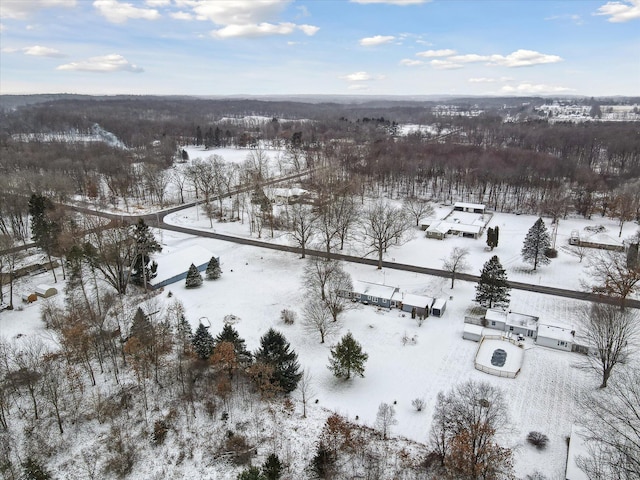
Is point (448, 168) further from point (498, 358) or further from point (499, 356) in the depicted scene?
point (498, 358)

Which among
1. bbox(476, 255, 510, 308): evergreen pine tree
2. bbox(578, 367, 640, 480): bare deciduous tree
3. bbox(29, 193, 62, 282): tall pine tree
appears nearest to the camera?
bbox(578, 367, 640, 480): bare deciduous tree

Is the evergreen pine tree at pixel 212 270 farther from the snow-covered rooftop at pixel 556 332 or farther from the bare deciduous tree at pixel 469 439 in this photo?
the snow-covered rooftop at pixel 556 332

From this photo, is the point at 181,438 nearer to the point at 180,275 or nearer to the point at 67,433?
the point at 67,433

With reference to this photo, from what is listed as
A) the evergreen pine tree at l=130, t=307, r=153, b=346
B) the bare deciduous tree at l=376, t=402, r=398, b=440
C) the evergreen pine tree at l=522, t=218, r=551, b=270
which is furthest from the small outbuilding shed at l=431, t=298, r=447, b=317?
the evergreen pine tree at l=130, t=307, r=153, b=346

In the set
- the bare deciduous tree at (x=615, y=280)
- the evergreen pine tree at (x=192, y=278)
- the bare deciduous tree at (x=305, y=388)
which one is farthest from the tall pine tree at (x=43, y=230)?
the bare deciduous tree at (x=615, y=280)

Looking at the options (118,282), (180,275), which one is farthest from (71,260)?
(180,275)

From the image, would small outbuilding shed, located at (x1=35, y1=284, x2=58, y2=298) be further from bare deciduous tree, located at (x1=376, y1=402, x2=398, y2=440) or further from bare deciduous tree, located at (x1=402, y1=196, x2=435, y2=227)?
bare deciduous tree, located at (x1=402, y1=196, x2=435, y2=227)

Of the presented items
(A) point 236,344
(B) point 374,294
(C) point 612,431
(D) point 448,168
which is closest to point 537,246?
(B) point 374,294
